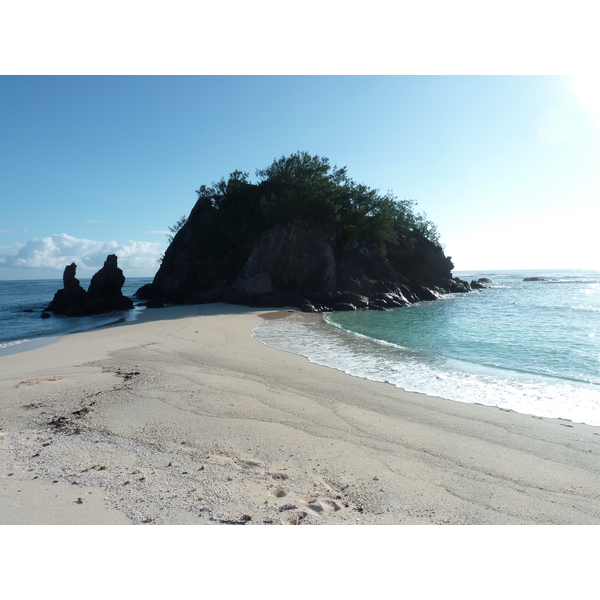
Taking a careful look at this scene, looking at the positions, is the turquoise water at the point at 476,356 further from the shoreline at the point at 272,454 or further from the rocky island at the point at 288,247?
the rocky island at the point at 288,247

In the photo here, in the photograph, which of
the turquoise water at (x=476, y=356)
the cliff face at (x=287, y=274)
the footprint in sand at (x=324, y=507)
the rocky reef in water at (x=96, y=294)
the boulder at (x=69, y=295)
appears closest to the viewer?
the footprint in sand at (x=324, y=507)

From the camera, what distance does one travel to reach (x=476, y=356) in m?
12.0

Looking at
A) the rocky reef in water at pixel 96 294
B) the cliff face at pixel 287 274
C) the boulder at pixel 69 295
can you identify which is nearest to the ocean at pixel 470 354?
the rocky reef in water at pixel 96 294

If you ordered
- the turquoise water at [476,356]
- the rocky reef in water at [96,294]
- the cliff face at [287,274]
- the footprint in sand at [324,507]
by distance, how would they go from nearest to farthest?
1. the footprint in sand at [324,507]
2. the turquoise water at [476,356]
3. the rocky reef in water at [96,294]
4. the cliff face at [287,274]

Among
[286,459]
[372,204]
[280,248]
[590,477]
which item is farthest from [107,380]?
[372,204]

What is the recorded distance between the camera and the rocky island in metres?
32.8

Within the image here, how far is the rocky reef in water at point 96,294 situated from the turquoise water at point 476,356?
1860 centimetres

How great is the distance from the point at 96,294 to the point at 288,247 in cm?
1850

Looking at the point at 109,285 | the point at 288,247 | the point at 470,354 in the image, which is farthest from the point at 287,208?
the point at 470,354

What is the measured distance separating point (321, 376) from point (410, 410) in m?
2.72

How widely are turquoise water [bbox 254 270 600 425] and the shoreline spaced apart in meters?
1.12

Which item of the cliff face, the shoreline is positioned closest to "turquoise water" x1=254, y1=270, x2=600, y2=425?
the shoreline

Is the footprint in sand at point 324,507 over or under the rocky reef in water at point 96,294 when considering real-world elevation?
under

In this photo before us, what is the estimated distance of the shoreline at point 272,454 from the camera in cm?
333
